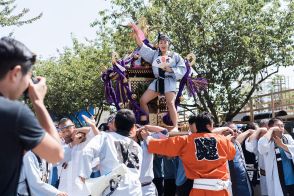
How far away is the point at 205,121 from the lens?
5160mm

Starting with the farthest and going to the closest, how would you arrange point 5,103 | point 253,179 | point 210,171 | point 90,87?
point 90,87 → point 253,179 → point 210,171 → point 5,103

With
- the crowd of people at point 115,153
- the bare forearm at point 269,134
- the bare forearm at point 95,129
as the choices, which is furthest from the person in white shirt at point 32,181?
the bare forearm at point 269,134

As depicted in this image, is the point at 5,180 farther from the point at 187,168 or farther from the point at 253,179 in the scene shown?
the point at 253,179

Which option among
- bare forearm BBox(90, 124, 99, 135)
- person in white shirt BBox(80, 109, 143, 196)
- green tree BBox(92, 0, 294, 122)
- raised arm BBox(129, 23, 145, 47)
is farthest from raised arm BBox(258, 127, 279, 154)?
green tree BBox(92, 0, 294, 122)

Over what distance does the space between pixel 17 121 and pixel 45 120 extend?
198mm

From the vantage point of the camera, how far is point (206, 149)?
5031 mm

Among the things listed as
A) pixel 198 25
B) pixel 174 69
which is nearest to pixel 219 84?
pixel 198 25

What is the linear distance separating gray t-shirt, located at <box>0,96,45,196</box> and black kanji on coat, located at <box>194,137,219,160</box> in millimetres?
3233

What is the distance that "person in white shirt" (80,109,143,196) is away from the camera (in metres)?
4.26

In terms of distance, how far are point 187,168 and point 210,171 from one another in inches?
10.4

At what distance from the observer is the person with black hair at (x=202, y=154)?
5.05 m

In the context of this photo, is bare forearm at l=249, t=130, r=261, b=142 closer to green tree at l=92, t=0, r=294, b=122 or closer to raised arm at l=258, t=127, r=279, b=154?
raised arm at l=258, t=127, r=279, b=154

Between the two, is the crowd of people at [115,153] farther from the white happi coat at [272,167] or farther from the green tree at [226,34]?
the green tree at [226,34]

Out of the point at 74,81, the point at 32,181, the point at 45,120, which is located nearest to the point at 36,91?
the point at 45,120
